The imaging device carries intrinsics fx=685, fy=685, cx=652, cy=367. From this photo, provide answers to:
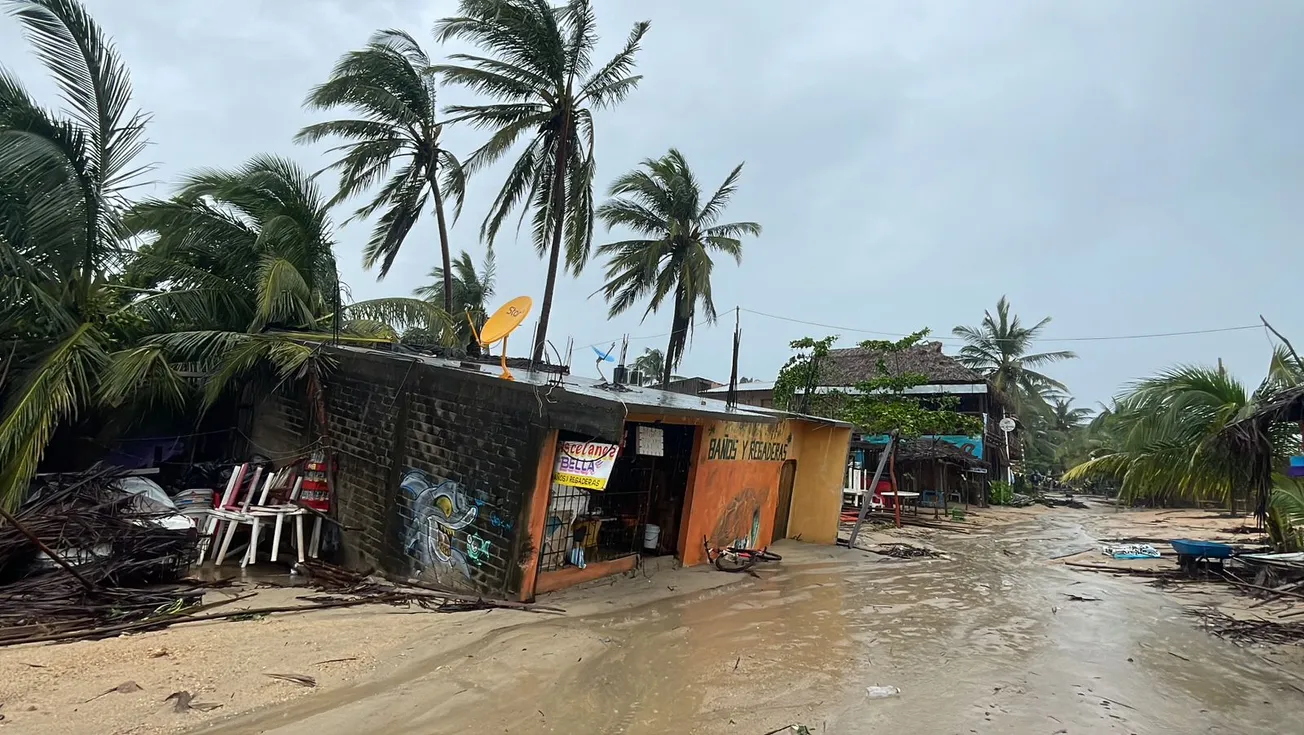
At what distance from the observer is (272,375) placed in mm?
11953

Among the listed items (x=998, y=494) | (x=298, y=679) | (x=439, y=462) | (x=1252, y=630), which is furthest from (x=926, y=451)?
(x=298, y=679)

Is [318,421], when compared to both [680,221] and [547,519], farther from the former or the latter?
[680,221]

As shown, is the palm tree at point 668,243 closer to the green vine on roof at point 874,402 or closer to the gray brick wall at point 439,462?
the green vine on roof at point 874,402

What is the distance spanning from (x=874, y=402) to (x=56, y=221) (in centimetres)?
2057

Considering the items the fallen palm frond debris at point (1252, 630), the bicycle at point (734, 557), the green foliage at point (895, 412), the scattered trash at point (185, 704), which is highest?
the green foliage at point (895, 412)

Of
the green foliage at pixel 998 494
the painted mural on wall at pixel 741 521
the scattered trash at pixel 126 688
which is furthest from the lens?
the green foliage at pixel 998 494

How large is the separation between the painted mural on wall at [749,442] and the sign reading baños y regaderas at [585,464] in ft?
11.6

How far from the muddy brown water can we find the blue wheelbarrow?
8.51 feet

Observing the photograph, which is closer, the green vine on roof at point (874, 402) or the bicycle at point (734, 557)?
the bicycle at point (734, 557)

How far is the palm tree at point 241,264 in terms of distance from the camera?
12045mm

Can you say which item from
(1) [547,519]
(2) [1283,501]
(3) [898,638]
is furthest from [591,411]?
(2) [1283,501]

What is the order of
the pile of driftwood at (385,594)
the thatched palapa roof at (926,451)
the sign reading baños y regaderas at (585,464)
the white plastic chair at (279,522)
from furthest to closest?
the thatched palapa roof at (926,451), the white plastic chair at (279,522), the sign reading baños y regaderas at (585,464), the pile of driftwood at (385,594)

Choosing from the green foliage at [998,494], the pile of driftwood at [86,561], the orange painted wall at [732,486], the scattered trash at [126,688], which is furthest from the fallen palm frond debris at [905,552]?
the green foliage at [998,494]

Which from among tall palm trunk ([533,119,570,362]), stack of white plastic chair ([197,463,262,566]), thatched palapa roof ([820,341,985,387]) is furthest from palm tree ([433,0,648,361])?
thatched palapa roof ([820,341,985,387])
